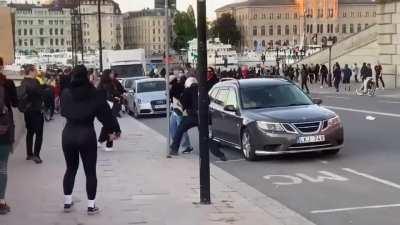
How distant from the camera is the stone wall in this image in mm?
43219

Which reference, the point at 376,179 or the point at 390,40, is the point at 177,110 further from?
the point at 390,40

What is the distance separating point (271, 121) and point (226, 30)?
563 feet

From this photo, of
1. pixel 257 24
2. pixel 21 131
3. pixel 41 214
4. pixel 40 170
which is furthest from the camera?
pixel 257 24

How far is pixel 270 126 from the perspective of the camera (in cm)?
1366

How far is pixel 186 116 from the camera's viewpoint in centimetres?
1528

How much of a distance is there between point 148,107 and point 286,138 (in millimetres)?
16711

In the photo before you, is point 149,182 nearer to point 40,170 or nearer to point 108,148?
point 40,170

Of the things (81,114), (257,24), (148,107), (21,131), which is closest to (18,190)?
(81,114)

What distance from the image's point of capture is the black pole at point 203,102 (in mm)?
9047

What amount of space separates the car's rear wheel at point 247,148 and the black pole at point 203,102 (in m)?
4.82

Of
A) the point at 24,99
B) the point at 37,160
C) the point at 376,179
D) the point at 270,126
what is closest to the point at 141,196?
the point at 376,179

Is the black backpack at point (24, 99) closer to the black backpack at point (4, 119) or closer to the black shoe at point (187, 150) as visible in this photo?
the black shoe at point (187, 150)

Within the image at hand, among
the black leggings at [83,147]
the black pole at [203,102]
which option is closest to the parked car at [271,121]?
the black pole at [203,102]

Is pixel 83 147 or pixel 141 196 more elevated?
pixel 83 147
